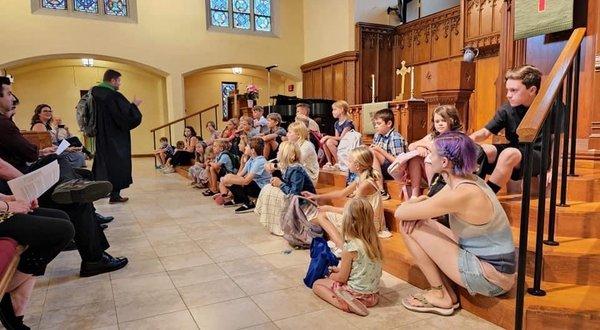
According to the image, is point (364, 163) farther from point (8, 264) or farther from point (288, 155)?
point (8, 264)

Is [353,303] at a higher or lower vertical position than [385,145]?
lower

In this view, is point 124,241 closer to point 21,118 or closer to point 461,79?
point 461,79

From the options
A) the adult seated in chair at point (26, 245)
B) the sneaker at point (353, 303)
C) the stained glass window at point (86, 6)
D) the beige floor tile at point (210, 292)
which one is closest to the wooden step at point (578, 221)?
the sneaker at point (353, 303)

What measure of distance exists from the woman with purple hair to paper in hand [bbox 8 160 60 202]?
6.30ft

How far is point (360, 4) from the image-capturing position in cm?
930

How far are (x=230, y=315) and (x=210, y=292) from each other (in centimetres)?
35

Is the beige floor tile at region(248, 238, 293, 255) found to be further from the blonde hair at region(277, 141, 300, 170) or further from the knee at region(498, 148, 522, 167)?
the knee at region(498, 148, 522, 167)

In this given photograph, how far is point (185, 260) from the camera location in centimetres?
309

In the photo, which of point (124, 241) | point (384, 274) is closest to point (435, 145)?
point (384, 274)

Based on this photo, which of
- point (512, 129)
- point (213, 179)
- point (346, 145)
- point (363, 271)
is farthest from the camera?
point (213, 179)

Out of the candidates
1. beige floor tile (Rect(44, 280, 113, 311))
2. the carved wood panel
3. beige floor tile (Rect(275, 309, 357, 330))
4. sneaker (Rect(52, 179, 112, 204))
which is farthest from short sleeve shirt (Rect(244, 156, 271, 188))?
the carved wood panel

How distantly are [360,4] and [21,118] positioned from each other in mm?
9393

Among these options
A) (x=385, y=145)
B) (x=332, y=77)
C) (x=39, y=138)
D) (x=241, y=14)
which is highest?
(x=241, y=14)

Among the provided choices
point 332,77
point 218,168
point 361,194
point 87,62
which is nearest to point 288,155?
point 361,194
